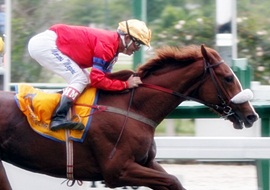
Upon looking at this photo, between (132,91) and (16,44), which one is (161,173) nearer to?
(132,91)

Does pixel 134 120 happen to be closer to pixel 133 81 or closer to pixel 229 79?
pixel 133 81

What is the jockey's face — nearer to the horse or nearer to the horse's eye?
the horse

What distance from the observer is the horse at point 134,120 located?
8.58m

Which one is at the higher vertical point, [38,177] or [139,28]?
[139,28]

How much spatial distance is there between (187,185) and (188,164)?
98.0 inches

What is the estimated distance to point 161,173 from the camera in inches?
336

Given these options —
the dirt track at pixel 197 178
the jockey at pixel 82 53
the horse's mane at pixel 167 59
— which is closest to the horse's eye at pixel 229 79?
the horse's mane at pixel 167 59

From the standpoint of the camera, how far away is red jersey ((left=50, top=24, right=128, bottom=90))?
8.55m

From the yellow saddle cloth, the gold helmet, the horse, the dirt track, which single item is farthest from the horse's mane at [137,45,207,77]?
the dirt track

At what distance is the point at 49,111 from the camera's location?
28.5ft

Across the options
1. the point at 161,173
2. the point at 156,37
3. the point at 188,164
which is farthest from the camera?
the point at 156,37

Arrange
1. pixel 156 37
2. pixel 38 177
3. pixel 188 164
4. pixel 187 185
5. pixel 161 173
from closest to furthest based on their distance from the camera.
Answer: pixel 161 173 < pixel 38 177 < pixel 187 185 < pixel 188 164 < pixel 156 37

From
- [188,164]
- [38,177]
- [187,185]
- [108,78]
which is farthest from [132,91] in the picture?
[188,164]

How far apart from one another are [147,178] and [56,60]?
124cm
